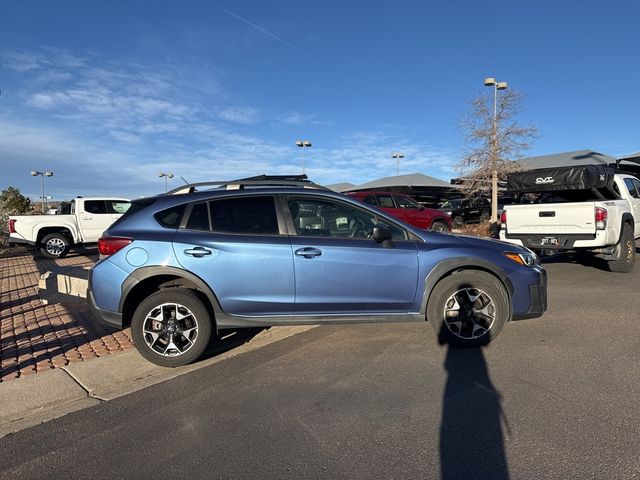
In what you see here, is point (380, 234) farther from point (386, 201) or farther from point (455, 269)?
point (386, 201)

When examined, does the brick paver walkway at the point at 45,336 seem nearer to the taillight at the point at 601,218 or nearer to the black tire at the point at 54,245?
the black tire at the point at 54,245

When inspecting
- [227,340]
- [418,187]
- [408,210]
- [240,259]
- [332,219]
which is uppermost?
[418,187]

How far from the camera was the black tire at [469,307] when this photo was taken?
4641 mm

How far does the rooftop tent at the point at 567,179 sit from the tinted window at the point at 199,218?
26.4 ft

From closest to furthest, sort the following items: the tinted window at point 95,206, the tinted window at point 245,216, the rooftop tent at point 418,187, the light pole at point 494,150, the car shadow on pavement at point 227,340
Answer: the tinted window at point 245,216, the car shadow on pavement at point 227,340, the tinted window at point 95,206, the light pole at point 494,150, the rooftop tent at point 418,187

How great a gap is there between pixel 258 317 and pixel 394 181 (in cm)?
2526

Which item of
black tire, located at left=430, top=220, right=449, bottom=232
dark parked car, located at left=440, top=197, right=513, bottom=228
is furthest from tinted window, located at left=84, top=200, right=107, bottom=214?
dark parked car, located at left=440, top=197, right=513, bottom=228

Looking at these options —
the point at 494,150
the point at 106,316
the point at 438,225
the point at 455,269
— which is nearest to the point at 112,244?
the point at 106,316

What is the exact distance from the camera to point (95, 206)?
1471 cm

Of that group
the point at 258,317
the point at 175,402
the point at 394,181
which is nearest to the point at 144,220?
the point at 258,317

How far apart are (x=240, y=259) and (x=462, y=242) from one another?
2.30 meters

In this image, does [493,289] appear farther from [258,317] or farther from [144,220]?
[144,220]

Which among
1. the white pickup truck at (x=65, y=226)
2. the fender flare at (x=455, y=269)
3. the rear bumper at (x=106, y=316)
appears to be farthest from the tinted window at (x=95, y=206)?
the fender flare at (x=455, y=269)

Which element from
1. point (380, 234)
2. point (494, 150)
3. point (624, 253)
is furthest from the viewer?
point (494, 150)
